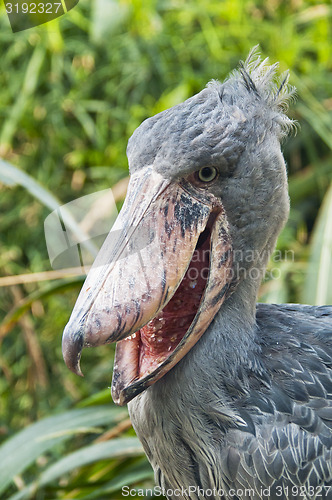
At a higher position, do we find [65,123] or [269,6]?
[269,6]

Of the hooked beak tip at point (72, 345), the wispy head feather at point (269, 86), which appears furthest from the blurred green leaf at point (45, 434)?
the wispy head feather at point (269, 86)

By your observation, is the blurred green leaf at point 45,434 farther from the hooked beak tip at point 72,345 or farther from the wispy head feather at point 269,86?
the wispy head feather at point 269,86

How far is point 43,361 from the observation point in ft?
10.1

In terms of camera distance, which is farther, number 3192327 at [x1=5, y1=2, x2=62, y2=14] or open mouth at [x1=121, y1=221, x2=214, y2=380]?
number 3192327 at [x1=5, y1=2, x2=62, y2=14]

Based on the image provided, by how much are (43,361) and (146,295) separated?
2.09m

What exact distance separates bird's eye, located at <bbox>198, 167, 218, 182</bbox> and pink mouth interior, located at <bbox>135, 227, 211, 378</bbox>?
0.32ft

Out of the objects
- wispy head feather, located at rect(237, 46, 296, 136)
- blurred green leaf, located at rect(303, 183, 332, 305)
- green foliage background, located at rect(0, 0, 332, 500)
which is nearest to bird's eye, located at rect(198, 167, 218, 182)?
wispy head feather, located at rect(237, 46, 296, 136)

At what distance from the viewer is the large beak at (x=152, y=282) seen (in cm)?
106

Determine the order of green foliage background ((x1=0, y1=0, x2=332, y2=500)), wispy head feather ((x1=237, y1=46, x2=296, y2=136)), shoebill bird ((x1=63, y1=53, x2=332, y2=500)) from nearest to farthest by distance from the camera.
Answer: shoebill bird ((x1=63, y1=53, x2=332, y2=500)) → wispy head feather ((x1=237, y1=46, x2=296, y2=136)) → green foliage background ((x1=0, y1=0, x2=332, y2=500))

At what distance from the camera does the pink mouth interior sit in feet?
4.09

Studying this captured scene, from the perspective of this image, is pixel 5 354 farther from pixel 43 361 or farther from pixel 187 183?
pixel 187 183

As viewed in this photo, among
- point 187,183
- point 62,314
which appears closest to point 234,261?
point 187,183

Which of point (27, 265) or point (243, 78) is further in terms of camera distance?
point (27, 265)

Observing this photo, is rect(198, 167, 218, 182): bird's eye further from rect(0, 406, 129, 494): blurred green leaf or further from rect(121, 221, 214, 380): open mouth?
rect(0, 406, 129, 494): blurred green leaf
